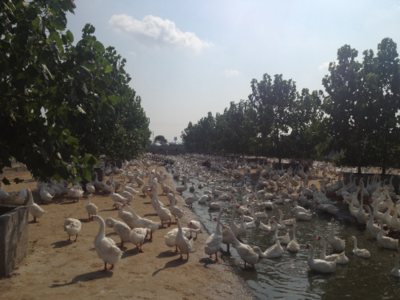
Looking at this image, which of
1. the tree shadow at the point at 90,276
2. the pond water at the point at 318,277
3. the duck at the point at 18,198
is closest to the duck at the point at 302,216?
the pond water at the point at 318,277

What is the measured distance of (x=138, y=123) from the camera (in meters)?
34.9

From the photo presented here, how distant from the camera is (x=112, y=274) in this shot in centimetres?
711

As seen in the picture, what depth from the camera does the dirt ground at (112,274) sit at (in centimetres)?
614

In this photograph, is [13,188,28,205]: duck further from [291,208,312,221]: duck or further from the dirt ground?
[291,208,312,221]: duck

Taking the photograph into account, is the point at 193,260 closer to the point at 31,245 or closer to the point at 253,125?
the point at 31,245

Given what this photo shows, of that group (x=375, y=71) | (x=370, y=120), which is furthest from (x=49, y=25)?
(x=375, y=71)

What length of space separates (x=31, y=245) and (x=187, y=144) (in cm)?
9701

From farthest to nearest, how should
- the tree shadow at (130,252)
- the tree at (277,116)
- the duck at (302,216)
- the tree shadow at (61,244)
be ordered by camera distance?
the tree at (277,116), the duck at (302,216), the tree shadow at (61,244), the tree shadow at (130,252)

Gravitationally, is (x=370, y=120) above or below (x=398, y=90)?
below

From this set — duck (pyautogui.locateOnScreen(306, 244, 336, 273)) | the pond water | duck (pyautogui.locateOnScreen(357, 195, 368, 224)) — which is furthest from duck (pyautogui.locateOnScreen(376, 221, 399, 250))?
duck (pyautogui.locateOnScreen(306, 244, 336, 273))

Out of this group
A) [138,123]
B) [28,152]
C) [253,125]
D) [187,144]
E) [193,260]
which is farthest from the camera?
[187,144]

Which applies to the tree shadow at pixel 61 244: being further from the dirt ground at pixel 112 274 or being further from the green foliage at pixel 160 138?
the green foliage at pixel 160 138

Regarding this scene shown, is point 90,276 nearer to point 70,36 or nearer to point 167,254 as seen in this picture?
point 167,254

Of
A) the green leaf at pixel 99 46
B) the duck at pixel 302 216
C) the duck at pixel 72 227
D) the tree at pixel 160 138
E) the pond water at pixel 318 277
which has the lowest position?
the pond water at pixel 318 277
